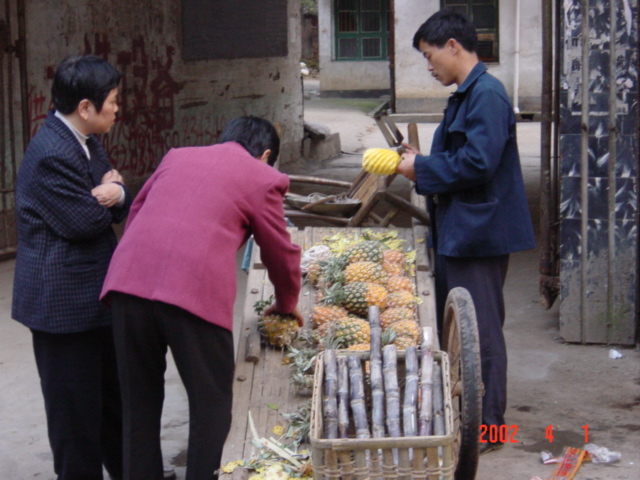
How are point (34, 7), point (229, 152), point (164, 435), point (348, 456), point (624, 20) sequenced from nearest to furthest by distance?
point (348, 456) → point (229, 152) → point (164, 435) → point (624, 20) → point (34, 7)

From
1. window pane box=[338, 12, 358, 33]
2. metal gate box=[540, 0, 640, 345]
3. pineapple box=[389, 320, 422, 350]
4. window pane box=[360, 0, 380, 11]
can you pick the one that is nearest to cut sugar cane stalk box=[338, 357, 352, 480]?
pineapple box=[389, 320, 422, 350]

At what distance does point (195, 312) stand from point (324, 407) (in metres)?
0.49

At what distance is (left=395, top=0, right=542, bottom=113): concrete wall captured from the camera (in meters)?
15.6

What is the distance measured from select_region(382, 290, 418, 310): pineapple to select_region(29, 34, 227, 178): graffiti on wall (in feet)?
18.4

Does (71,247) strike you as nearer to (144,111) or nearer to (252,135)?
(252,135)

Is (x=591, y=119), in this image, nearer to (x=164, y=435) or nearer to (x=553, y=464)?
(x=553, y=464)

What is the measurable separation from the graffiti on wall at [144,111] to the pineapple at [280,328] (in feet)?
18.6

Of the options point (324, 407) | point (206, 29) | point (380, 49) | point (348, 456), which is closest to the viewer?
point (348, 456)

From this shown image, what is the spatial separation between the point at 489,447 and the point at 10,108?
5007mm

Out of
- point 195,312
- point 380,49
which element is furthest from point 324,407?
point 380,49

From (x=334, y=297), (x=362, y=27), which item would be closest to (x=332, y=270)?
(x=334, y=297)

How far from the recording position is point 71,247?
9.87ft

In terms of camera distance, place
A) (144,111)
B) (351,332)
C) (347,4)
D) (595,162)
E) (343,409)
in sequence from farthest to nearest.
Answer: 1. (347,4)
2. (144,111)
3. (595,162)
4. (351,332)
5. (343,409)

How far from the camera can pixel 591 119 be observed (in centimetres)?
488
